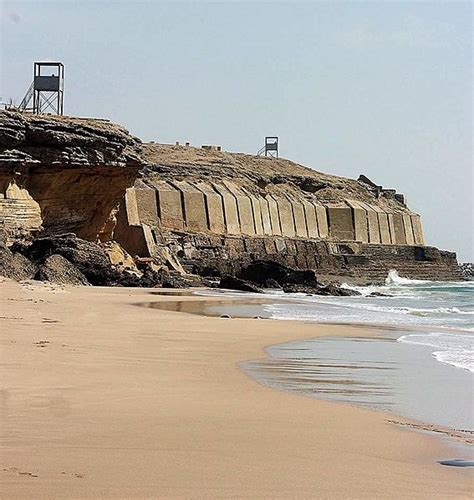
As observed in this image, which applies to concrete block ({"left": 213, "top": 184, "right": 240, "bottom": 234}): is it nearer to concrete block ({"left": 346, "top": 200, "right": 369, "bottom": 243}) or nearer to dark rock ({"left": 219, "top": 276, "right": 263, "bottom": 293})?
concrete block ({"left": 346, "top": 200, "right": 369, "bottom": 243})

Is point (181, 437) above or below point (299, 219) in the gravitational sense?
below

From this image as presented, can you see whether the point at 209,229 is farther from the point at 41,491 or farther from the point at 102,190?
the point at 41,491

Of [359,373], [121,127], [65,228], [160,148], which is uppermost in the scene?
[160,148]

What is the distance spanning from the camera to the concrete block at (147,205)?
171 feet

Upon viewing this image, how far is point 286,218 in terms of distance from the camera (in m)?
64.1

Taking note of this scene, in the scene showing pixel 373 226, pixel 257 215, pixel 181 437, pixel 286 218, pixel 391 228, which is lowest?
pixel 181 437

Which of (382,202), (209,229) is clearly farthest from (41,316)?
(382,202)

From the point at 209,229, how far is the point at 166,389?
4833cm

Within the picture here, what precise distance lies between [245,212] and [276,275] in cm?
1766

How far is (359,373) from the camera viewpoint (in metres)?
9.49

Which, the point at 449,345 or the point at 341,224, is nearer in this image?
the point at 449,345

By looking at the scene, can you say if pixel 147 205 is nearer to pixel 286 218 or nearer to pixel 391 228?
pixel 286 218

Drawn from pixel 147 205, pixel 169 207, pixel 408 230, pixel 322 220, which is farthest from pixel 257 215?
pixel 408 230

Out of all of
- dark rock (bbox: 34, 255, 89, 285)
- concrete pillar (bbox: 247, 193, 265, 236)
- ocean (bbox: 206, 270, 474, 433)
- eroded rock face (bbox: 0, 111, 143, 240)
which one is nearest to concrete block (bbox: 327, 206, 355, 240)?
concrete pillar (bbox: 247, 193, 265, 236)
